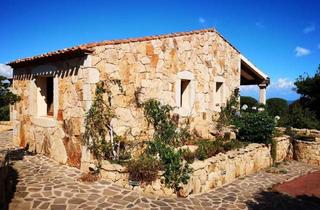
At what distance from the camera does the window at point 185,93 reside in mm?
11233

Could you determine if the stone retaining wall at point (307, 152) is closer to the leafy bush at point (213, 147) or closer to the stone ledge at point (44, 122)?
the leafy bush at point (213, 147)

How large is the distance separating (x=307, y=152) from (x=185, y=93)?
21.1 feet

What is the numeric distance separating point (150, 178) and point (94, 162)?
190 centimetres

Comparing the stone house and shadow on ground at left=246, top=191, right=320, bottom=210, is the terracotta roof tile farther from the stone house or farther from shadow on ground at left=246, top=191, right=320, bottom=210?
shadow on ground at left=246, top=191, right=320, bottom=210

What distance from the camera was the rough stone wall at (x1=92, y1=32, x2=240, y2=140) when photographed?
8.62 meters

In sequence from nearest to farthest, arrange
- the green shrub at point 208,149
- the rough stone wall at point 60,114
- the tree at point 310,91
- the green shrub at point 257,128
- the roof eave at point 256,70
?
the rough stone wall at point 60,114 < the green shrub at point 208,149 < the green shrub at point 257,128 < the roof eave at point 256,70 < the tree at point 310,91

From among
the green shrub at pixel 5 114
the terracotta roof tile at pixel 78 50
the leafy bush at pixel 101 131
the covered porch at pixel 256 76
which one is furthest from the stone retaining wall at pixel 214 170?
the green shrub at pixel 5 114

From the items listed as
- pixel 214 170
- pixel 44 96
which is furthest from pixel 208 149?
pixel 44 96

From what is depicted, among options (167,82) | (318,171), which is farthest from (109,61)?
(318,171)

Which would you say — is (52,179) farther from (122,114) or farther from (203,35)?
(203,35)

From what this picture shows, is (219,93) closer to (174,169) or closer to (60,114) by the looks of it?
(174,169)

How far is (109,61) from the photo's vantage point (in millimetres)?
8375

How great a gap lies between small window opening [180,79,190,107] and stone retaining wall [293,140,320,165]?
5.98m

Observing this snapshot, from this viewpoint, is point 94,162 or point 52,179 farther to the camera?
point 94,162
